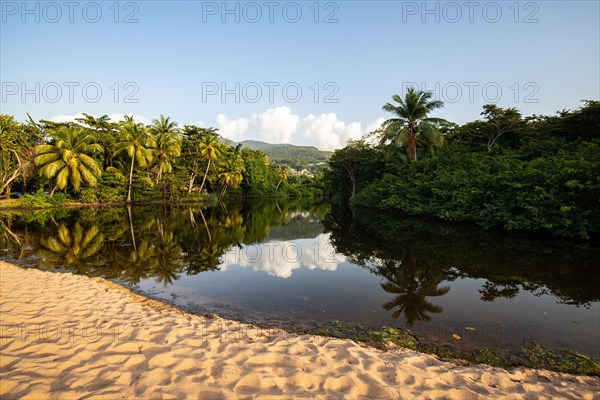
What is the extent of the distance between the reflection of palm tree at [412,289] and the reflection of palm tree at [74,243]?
961 centimetres

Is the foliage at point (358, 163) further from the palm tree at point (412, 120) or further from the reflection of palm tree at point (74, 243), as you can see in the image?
the reflection of palm tree at point (74, 243)

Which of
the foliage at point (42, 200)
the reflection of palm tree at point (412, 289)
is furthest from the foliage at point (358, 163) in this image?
the foliage at point (42, 200)

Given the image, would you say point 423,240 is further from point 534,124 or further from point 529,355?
point 534,124

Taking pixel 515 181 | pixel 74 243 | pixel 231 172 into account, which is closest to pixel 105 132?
pixel 231 172

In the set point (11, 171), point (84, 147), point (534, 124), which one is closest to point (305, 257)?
point (534, 124)

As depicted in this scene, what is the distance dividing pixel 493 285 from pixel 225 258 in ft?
26.4

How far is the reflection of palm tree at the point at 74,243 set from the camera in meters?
10.8

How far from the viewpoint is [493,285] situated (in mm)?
7754

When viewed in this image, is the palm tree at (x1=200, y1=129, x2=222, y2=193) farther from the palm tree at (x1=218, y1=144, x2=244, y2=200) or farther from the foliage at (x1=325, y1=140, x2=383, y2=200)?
the foliage at (x1=325, y1=140, x2=383, y2=200)

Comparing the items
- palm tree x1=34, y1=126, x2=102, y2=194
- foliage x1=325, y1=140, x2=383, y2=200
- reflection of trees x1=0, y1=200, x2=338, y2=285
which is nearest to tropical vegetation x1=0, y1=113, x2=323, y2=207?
palm tree x1=34, y1=126, x2=102, y2=194

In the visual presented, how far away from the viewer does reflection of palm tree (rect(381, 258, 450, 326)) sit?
6121 millimetres

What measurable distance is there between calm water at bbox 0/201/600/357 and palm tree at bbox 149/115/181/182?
1018 inches

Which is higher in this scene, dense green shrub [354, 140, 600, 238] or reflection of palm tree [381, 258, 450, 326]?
dense green shrub [354, 140, 600, 238]

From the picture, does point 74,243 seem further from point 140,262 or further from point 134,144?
point 134,144
